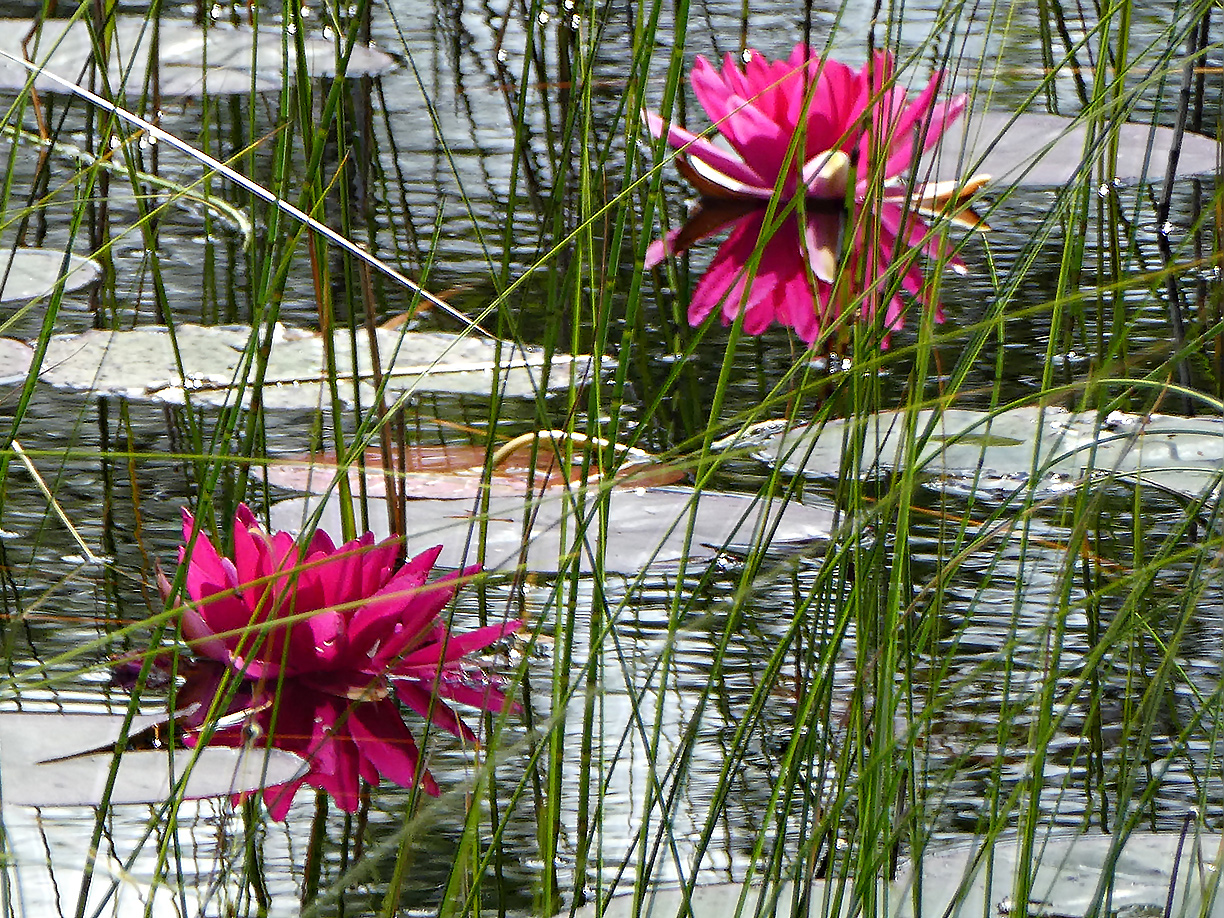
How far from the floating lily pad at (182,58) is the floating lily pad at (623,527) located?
56.6 inches

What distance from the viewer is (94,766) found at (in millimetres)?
1087

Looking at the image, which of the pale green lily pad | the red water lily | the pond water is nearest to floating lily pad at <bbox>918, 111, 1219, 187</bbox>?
the pond water

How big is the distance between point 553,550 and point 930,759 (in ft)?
1.39

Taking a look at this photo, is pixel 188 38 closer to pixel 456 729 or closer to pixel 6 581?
pixel 6 581

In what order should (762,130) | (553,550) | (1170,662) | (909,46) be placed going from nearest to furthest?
1. (1170,662)
2. (553,550)
3. (762,130)
4. (909,46)

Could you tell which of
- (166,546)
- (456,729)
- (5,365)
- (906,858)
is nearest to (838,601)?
(906,858)

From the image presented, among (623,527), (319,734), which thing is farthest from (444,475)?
(319,734)

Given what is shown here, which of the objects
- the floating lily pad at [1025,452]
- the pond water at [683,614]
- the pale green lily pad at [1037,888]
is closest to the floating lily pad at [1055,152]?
the pond water at [683,614]

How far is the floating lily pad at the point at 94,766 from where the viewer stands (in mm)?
1060

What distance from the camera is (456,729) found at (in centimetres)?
121

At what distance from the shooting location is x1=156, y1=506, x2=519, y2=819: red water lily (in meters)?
1.21

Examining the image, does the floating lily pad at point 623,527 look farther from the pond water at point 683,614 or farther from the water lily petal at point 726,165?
the water lily petal at point 726,165

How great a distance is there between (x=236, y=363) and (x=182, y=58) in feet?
5.07

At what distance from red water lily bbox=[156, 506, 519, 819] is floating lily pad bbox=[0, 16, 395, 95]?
1704 millimetres
